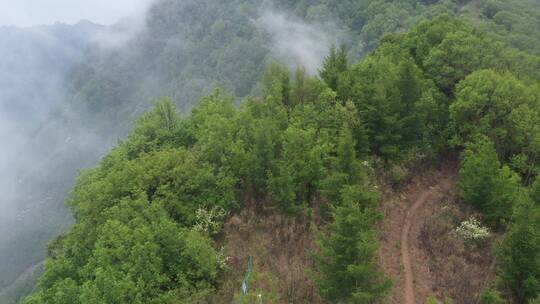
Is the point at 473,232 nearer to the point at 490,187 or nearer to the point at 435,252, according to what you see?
the point at 435,252

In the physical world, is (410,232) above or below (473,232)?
above

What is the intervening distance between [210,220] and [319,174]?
24.3ft

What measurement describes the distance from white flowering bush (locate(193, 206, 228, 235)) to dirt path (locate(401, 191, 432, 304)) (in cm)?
1140

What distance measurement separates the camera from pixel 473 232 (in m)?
27.2

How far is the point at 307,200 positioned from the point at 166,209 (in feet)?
30.0

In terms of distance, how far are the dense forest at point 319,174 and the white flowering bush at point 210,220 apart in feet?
0.48

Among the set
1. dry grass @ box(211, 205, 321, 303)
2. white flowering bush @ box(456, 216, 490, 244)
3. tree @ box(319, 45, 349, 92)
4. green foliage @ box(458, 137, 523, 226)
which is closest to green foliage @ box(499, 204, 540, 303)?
white flowering bush @ box(456, 216, 490, 244)

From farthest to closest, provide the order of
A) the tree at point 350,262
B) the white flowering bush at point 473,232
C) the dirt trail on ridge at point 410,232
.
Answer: the white flowering bush at point 473,232 < the dirt trail on ridge at point 410,232 < the tree at point 350,262

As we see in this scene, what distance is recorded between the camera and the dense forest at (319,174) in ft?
70.8

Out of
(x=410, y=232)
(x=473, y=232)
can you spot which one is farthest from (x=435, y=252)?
(x=473, y=232)

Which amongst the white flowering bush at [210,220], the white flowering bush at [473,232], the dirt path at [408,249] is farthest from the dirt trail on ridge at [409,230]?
the white flowering bush at [210,220]

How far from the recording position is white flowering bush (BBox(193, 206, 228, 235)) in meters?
27.0

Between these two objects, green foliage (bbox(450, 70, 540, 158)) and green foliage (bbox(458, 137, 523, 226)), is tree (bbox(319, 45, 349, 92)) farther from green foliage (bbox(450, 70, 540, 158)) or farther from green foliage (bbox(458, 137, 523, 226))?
green foliage (bbox(458, 137, 523, 226))

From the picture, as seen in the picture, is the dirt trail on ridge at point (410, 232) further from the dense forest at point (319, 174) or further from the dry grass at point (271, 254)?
the dry grass at point (271, 254)
